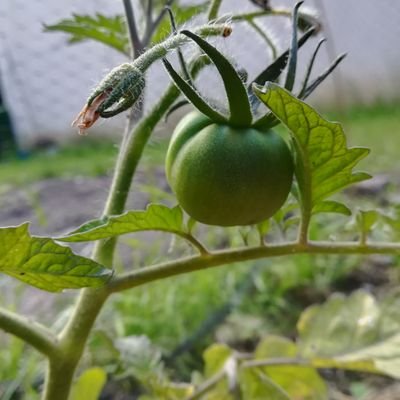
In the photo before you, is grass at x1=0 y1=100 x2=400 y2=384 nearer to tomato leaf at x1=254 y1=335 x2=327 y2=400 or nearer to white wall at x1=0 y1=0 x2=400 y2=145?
tomato leaf at x1=254 y1=335 x2=327 y2=400

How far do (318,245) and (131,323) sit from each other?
743 millimetres

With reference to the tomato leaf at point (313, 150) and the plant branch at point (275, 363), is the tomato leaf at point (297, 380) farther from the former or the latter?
the tomato leaf at point (313, 150)

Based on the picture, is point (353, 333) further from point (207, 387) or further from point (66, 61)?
point (66, 61)

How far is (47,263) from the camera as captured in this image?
0.35m

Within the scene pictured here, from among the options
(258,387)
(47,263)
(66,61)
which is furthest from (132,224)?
(66,61)

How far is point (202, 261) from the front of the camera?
411 millimetres

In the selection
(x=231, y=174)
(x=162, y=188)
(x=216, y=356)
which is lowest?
(x=162, y=188)

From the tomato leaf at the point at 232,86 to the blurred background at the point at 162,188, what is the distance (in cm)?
3

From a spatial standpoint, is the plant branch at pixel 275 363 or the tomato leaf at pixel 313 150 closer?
the tomato leaf at pixel 313 150

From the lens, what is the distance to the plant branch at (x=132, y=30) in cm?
45

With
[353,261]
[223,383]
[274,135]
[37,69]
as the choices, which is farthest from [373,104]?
[274,135]

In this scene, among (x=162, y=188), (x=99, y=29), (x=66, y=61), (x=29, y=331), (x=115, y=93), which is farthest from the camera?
(x=66, y=61)

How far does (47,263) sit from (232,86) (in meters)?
0.14

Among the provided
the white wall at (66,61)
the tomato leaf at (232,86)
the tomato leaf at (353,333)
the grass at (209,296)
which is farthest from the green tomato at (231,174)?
the white wall at (66,61)
